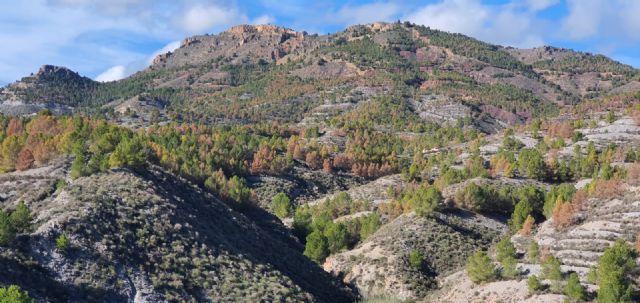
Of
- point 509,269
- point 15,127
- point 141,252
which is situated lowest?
point 141,252

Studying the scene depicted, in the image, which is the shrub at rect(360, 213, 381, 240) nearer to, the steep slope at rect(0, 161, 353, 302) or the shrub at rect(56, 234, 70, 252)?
the steep slope at rect(0, 161, 353, 302)

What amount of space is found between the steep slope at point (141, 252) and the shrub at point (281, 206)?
31.3 metres

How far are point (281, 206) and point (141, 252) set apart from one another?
49654mm

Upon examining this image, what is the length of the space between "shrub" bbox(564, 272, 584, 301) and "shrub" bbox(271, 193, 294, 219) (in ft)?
180

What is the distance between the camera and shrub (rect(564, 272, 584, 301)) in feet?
178

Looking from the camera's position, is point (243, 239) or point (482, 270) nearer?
point (482, 270)

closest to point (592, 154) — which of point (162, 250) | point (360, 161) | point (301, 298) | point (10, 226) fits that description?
point (360, 161)

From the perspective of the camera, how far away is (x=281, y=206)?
10406cm

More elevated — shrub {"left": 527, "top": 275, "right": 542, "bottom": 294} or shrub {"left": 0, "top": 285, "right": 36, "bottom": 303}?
shrub {"left": 527, "top": 275, "right": 542, "bottom": 294}

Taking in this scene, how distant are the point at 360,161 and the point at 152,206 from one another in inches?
3049

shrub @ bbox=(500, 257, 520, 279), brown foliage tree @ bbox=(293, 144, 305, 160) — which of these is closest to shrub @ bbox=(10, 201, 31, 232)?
shrub @ bbox=(500, 257, 520, 279)

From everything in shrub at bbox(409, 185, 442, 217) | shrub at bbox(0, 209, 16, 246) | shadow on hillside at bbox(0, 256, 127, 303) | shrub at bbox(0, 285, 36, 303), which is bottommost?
shadow on hillside at bbox(0, 256, 127, 303)

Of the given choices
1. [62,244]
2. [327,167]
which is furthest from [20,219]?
[327,167]

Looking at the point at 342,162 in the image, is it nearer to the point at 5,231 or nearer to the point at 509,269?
the point at 509,269
